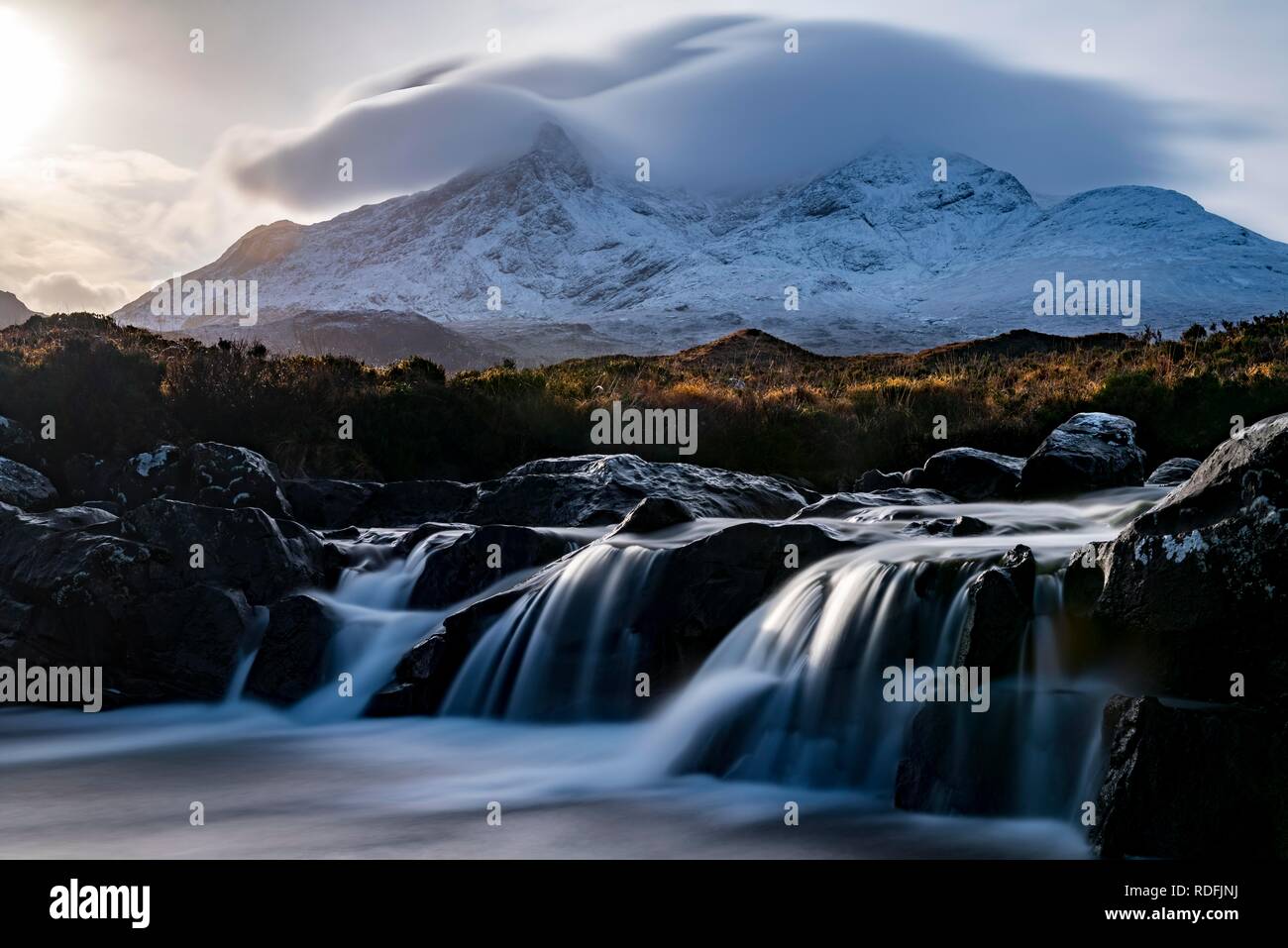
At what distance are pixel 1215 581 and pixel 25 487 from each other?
16628 millimetres

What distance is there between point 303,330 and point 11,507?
537ft

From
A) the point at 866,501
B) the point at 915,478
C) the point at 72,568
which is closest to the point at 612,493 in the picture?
the point at 866,501

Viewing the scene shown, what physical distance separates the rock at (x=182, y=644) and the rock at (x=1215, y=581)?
10025 mm

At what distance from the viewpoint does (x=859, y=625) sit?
1116cm

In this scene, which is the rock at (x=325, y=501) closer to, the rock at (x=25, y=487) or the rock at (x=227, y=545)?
the rock at (x=25, y=487)

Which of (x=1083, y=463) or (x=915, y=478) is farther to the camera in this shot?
(x=915, y=478)

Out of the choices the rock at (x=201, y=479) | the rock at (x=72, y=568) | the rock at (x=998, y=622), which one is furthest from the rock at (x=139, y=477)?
the rock at (x=998, y=622)

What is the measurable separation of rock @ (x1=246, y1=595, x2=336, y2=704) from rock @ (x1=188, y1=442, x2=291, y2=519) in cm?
471

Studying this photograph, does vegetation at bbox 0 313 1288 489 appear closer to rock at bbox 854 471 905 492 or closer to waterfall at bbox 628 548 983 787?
rock at bbox 854 471 905 492

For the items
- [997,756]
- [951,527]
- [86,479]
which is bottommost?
[997,756]

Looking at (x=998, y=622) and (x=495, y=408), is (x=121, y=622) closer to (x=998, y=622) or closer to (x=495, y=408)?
(x=998, y=622)

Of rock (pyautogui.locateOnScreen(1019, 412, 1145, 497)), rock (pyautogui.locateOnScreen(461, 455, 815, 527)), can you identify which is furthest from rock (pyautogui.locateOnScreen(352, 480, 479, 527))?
rock (pyautogui.locateOnScreen(1019, 412, 1145, 497))

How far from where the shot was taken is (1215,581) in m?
8.51

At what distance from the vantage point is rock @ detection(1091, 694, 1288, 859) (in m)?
7.50
